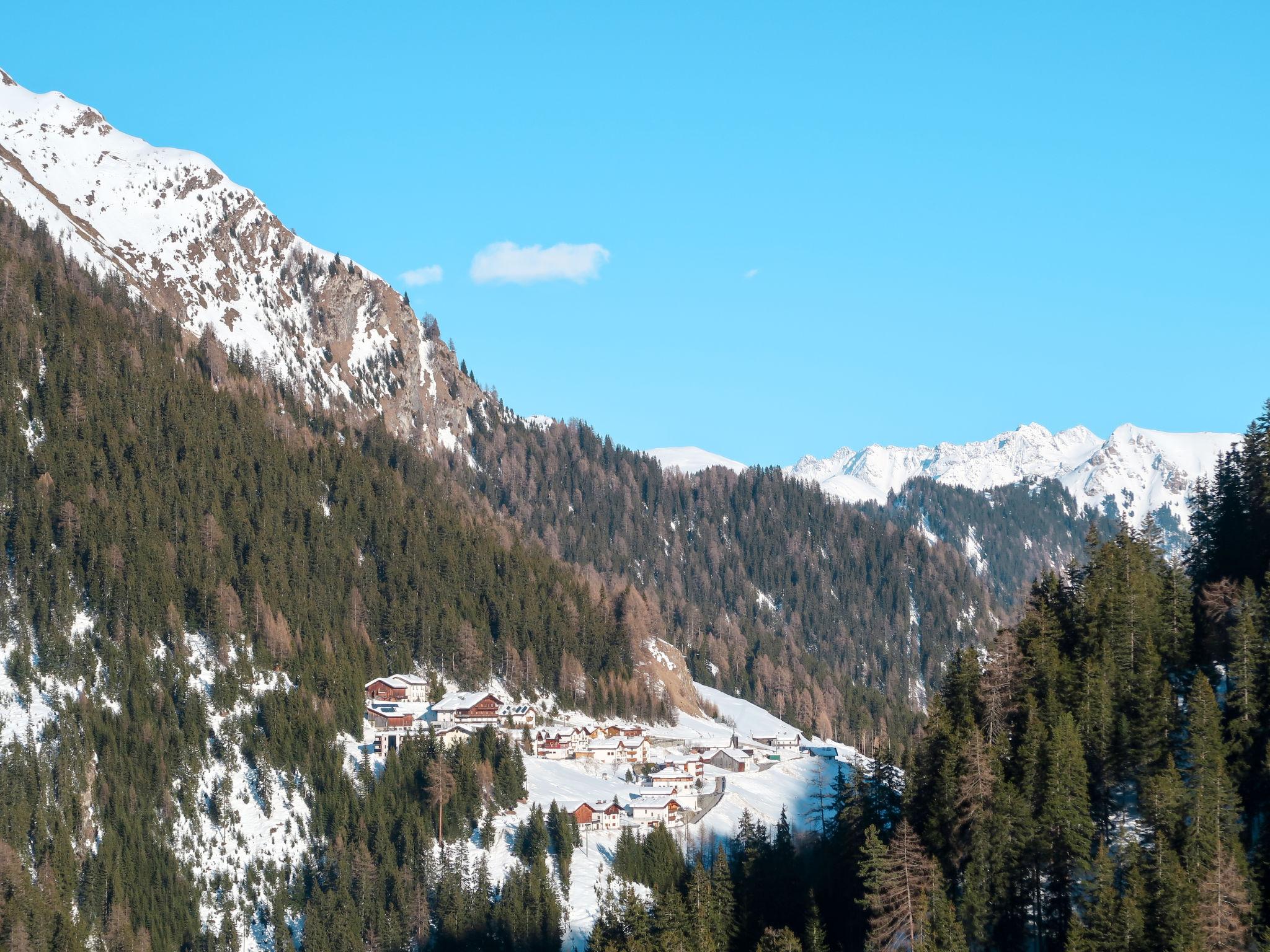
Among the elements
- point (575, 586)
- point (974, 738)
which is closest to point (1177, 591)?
point (974, 738)

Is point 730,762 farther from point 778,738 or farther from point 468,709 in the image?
point 468,709

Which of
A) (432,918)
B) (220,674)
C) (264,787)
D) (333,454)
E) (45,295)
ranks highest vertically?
(45,295)

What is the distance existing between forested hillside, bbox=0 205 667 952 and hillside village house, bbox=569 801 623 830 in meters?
5.52

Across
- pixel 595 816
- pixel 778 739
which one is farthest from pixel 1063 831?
pixel 778 739

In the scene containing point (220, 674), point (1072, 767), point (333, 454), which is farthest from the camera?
point (333, 454)

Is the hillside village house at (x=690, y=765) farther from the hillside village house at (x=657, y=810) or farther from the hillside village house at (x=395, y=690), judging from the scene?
the hillside village house at (x=395, y=690)

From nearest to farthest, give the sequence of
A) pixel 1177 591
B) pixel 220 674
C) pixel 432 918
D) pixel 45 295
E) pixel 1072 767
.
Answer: pixel 1072 767 < pixel 1177 591 < pixel 432 918 < pixel 220 674 < pixel 45 295

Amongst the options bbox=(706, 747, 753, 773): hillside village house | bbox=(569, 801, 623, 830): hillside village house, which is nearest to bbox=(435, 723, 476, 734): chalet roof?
bbox=(569, 801, 623, 830): hillside village house

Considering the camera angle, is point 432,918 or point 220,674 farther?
point 220,674

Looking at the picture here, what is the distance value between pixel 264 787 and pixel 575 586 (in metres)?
64.7

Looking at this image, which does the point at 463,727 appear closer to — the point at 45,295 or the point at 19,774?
the point at 19,774

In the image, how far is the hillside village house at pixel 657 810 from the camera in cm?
13538

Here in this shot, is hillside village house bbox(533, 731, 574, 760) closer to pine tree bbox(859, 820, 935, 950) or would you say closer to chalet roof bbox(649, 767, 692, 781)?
chalet roof bbox(649, 767, 692, 781)

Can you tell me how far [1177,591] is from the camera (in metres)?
99.7
